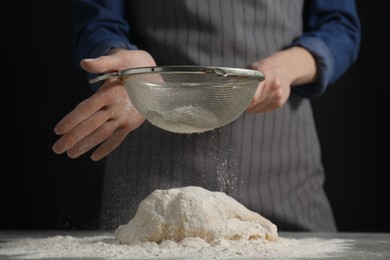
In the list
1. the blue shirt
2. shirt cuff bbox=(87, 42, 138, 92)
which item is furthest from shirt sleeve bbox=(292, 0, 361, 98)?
shirt cuff bbox=(87, 42, 138, 92)

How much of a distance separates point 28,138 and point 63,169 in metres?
0.16

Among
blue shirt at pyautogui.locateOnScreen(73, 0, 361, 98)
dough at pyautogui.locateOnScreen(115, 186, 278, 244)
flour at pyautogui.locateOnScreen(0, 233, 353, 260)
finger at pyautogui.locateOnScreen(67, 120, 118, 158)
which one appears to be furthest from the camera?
blue shirt at pyautogui.locateOnScreen(73, 0, 361, 98)

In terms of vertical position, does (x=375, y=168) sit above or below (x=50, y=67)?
below

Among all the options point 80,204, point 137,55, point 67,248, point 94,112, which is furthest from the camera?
point 80,204

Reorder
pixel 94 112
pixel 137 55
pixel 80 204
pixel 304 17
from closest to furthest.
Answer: pixel 94 112
pixel 137 55
pixel 304 17
pixel 80 204

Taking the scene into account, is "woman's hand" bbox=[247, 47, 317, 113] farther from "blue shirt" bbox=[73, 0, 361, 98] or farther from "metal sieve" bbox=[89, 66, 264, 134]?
"metal sieve" bbox=[89, 66, 264, 134]

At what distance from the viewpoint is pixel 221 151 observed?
1.51 m

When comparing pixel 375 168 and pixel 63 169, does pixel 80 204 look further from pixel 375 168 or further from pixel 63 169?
pixel 375 168

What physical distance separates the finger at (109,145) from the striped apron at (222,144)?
199 mm

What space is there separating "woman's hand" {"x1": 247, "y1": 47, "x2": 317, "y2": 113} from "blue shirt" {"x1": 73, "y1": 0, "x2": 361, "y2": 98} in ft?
0.11

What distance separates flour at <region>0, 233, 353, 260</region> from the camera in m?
0.96

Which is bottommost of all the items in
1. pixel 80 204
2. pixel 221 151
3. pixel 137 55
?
pixel 80 204

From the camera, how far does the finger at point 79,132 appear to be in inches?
46.3

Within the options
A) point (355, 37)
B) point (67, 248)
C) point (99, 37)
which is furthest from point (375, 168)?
point (67, 248)
